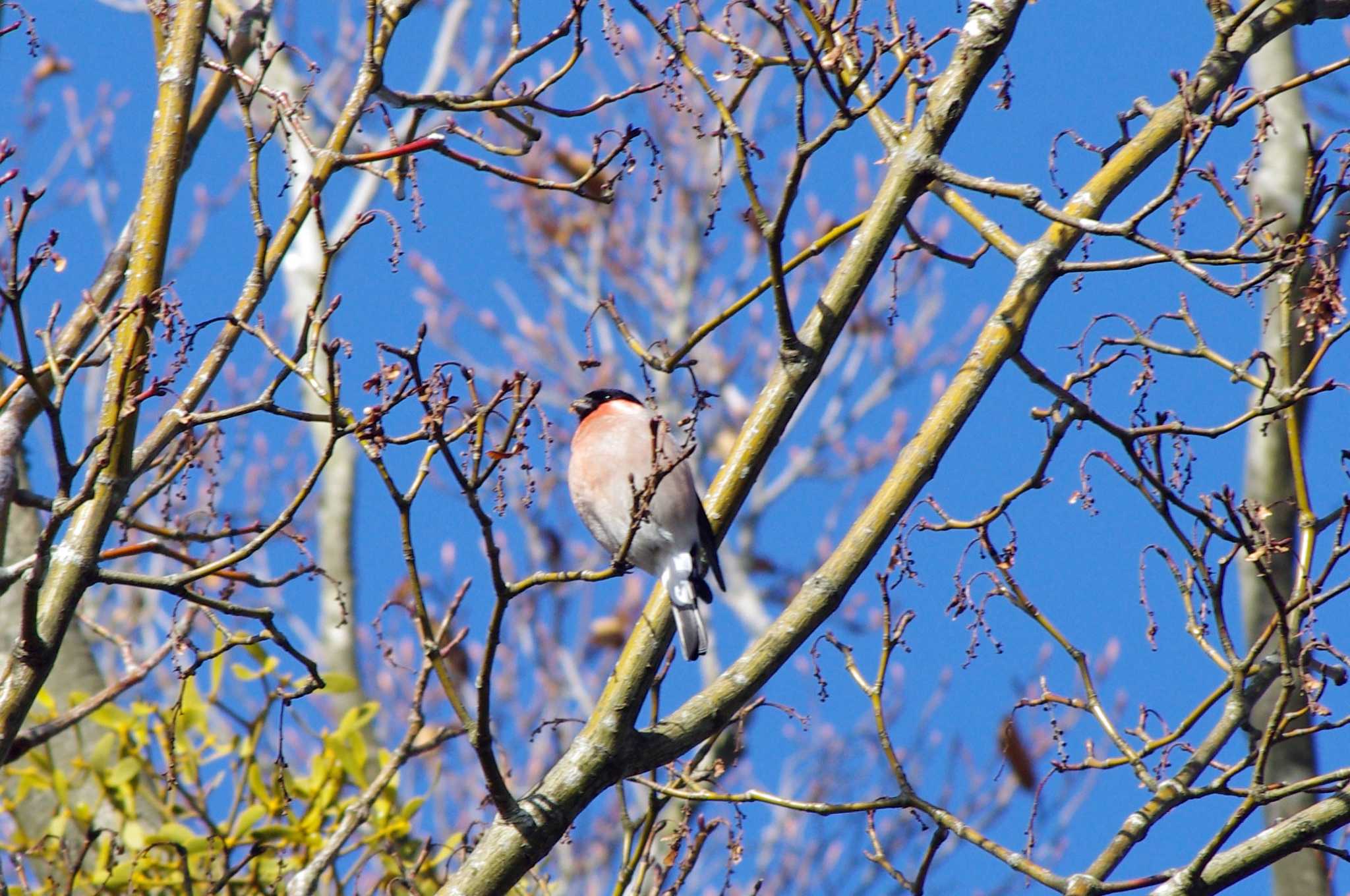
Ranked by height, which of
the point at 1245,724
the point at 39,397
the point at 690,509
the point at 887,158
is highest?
the point at 887,158

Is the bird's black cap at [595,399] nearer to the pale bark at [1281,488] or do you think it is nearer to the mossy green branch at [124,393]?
the mossy green branch at [124,393]

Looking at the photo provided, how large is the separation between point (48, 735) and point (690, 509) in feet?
4.53

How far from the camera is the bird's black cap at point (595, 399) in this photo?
383cm

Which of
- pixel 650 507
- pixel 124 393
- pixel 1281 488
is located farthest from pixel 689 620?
pixel 1281 488

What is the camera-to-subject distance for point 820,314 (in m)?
2.81

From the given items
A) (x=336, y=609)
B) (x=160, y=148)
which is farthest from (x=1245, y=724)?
(x=336, y=609)

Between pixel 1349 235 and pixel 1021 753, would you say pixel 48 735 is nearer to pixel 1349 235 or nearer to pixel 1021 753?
pixel 1349 235

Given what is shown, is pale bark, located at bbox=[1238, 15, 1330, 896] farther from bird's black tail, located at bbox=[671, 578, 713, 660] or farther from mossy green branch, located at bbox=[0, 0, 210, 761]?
mossy green branch, located at bbox=[0, 0, 210, 761]

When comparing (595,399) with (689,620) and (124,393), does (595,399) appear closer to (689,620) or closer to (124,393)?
(689,620)

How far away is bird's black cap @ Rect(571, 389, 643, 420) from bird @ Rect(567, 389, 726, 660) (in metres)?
0.18

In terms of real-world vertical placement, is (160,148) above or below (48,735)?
above

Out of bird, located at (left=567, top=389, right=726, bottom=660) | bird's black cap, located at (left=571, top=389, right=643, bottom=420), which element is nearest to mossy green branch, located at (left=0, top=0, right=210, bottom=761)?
bird, located at (left=567, top=389, right=726, bottom=660)

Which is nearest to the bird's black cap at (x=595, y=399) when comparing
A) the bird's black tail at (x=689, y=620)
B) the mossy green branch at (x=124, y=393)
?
the bird's black tail at (x=689, y=620)

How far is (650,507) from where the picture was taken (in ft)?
10.3
